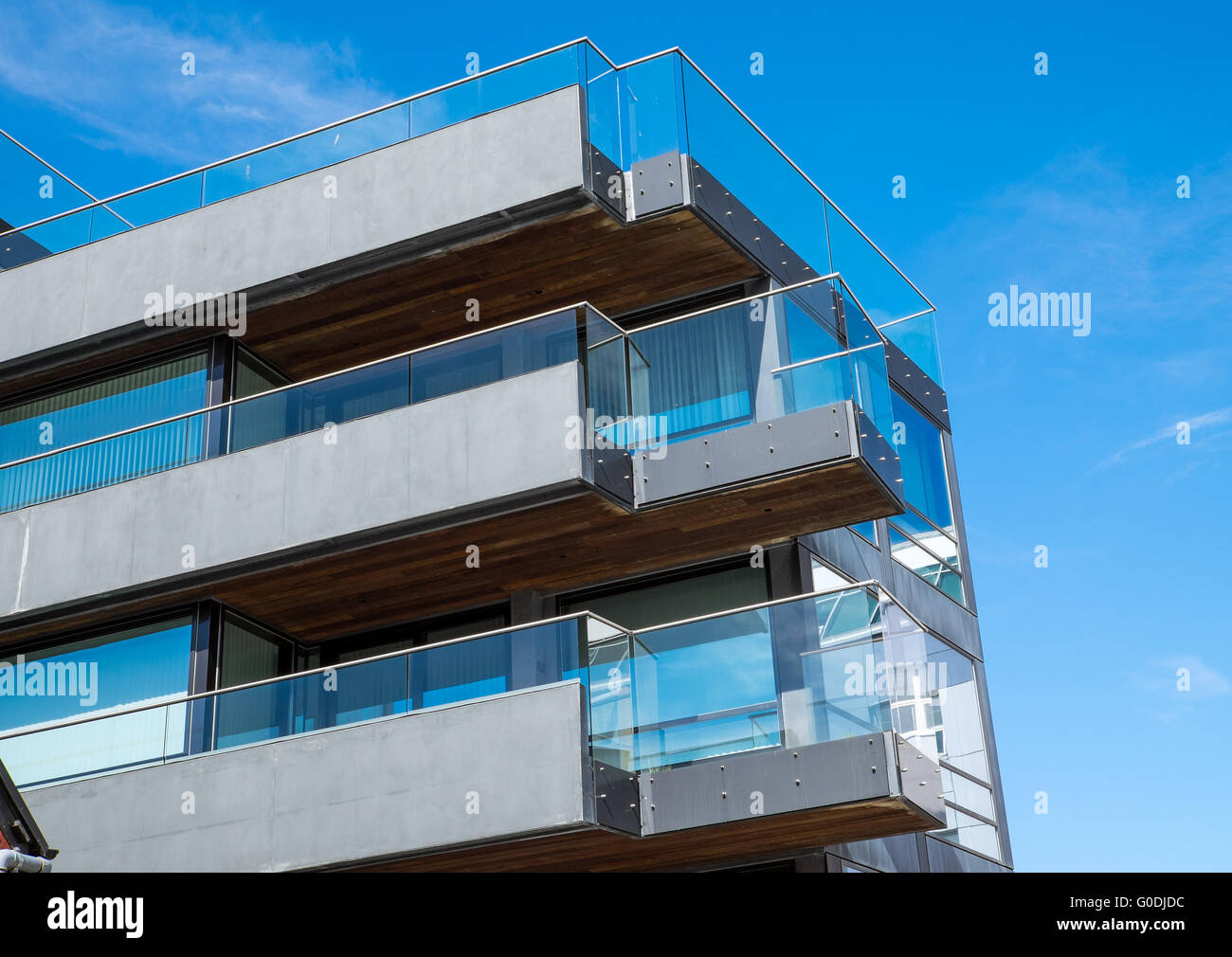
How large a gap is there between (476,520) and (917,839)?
605 centimetres

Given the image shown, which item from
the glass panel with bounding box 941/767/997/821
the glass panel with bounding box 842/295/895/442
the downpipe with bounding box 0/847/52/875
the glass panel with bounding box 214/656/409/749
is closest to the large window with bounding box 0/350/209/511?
the glass panel with bounding box 214/656/409/749

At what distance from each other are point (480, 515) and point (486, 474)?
38 centimetres

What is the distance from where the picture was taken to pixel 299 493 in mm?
15180

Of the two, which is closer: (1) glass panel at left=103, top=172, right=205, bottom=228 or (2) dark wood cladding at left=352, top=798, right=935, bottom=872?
(2) dark wood cladding at left=352, top=798, right=935, bottom=872

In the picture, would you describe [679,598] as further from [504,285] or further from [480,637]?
[504,285]

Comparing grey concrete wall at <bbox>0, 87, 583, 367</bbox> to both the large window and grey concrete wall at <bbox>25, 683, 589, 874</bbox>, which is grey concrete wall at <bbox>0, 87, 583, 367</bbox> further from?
grey concrete wall at <bbox>25, 683, 589, 874</bbox>

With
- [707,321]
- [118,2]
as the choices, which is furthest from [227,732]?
[118,2]

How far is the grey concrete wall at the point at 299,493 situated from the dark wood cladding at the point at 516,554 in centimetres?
25

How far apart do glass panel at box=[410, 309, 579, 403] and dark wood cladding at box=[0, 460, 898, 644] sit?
1324 mm

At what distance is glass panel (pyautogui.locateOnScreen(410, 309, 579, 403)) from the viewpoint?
46.6 feet

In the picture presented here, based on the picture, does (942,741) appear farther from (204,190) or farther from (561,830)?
(204,190)

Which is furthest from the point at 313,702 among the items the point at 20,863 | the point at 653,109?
the point at 653,109
